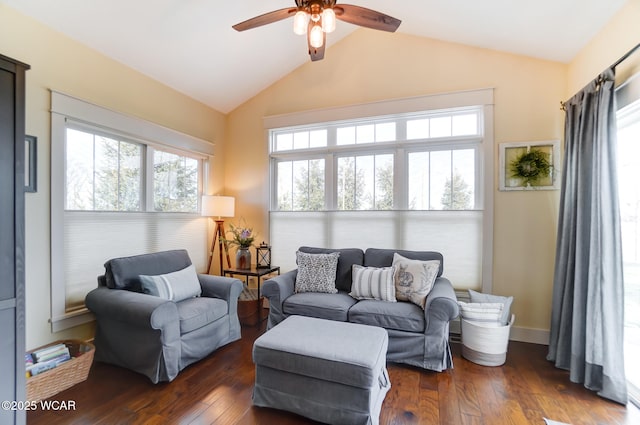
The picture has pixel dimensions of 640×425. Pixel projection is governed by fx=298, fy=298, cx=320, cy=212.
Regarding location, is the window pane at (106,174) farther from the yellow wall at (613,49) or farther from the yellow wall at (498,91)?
the yellow wall at (613,49)

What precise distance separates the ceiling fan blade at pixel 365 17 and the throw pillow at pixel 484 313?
245 centimetres

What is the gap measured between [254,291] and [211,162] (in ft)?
6.01

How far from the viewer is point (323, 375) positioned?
1.80m

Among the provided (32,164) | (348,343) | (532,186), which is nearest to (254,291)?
(348,343)

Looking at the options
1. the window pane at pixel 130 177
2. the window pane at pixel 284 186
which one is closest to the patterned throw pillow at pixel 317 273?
the window pane at pixel 284 186

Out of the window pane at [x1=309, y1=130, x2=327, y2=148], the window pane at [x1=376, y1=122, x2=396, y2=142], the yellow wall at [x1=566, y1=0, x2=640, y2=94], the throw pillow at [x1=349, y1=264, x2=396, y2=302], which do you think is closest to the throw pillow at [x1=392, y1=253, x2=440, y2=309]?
the throw pillow at [x1=349, y1=264, x2=396, y2=302]

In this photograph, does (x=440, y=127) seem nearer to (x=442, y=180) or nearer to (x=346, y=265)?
(x=442, y=180)

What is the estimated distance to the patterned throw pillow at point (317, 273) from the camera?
311 cm

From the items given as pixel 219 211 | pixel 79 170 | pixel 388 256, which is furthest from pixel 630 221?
pixel 79 170

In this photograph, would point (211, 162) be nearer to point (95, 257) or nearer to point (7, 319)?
point (95, 257)

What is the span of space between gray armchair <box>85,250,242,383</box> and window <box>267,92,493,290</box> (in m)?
1.39

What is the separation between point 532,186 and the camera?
2996 mm

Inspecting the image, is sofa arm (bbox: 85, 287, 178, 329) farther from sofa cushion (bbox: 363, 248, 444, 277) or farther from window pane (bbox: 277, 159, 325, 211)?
window pane (bbox: 277, 159, 325, 211)

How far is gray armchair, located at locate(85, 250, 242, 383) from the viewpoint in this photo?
88.0 inches
